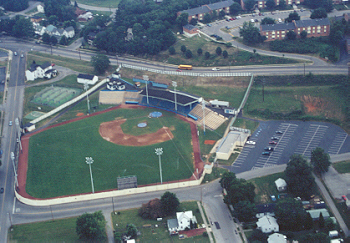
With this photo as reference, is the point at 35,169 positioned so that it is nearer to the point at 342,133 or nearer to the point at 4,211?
the point at 4,211

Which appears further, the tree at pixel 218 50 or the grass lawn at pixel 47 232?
the tree at pixel 218 50

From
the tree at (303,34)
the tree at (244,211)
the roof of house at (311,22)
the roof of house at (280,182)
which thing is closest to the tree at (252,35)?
the tree at (303,34)

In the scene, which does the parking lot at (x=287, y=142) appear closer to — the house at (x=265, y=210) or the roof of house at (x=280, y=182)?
the roof of house at (x=280, y=182)

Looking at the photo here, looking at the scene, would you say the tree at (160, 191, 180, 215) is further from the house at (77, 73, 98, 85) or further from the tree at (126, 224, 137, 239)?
the house at (77, 73, 98, 85)

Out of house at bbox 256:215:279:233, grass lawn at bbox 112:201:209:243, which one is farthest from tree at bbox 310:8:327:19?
house at bbox 256:215:279:233

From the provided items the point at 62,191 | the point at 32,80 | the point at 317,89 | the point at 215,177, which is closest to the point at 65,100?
the point at 32,80
